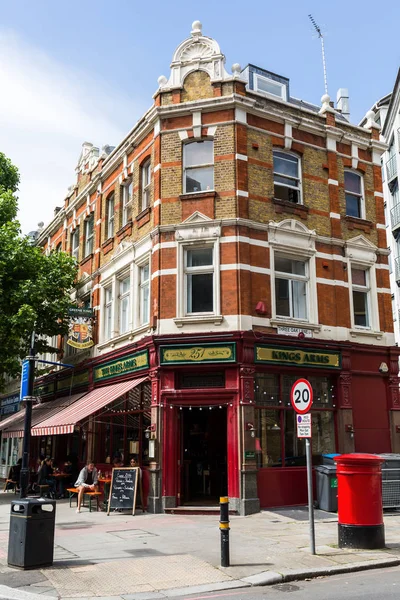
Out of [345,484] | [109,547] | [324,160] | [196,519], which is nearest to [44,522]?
[109,547]

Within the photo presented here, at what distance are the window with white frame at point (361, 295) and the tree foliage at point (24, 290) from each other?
10.1 metres

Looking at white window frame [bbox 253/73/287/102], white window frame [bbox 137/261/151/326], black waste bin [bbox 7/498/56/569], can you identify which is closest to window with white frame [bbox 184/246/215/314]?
white window frame [bbox 137/261/151/326]

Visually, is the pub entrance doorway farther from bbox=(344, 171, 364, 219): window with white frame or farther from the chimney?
the chimney

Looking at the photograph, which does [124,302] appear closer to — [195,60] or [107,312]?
[107,312]

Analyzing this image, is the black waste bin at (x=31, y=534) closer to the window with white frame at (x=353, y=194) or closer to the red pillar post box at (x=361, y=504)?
the red pillar post box at (x=361, y=504)

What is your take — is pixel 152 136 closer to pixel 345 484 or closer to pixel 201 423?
pixel 201 423

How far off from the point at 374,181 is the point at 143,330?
31.3ft

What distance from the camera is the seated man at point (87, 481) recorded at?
1633 cm

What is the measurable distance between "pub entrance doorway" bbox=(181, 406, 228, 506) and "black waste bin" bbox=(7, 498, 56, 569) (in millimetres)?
7764

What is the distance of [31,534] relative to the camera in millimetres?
8938

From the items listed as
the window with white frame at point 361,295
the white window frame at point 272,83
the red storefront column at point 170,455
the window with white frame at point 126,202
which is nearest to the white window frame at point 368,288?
the window with white frame at point 361,295

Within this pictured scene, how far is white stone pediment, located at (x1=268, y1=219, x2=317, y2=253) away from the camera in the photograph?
17.5 meters

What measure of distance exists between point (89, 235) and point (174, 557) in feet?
53.9

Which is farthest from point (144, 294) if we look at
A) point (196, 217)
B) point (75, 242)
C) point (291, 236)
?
point (75, 242)
